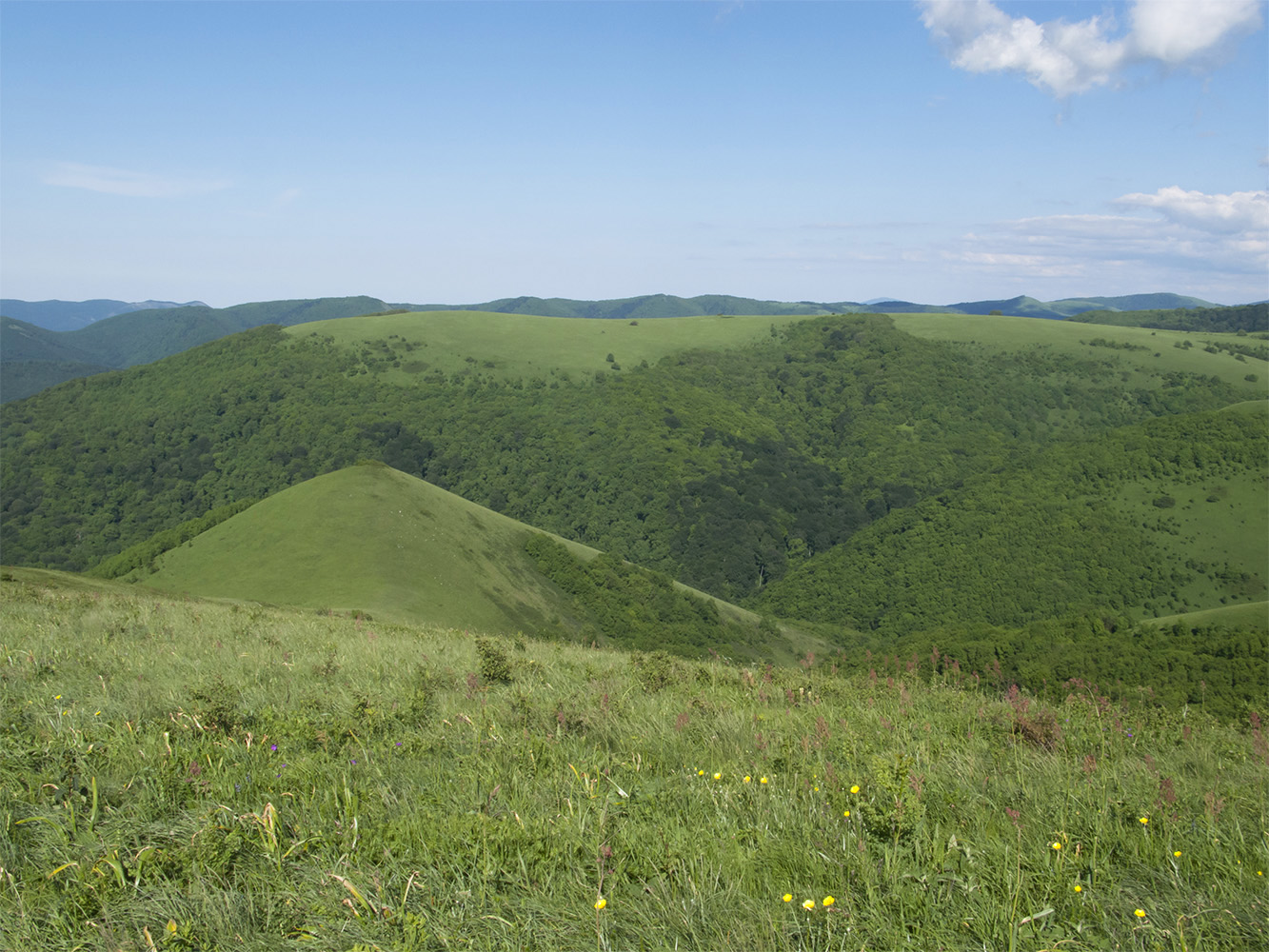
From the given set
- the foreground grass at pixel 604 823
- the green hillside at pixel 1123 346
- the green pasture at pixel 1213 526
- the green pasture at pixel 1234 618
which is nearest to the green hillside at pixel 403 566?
the foreground grass at pixel 604 823

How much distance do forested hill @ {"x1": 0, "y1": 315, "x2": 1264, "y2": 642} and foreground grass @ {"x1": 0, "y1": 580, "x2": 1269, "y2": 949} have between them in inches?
3539

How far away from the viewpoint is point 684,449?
123 m

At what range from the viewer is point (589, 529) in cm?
11181

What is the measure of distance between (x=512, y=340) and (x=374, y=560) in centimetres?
11157

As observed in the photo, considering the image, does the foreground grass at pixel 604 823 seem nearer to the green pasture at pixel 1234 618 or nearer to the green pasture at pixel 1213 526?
the green pasture at pixel 1234 618

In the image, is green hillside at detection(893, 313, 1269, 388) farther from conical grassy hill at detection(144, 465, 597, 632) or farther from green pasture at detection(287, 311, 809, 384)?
conical grassy hill at detection(144, 465, 597, 632)

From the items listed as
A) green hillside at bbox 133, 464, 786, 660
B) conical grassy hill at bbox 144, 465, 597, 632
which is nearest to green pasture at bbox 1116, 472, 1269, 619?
green hillside at bbox 133, 464, 786, 660

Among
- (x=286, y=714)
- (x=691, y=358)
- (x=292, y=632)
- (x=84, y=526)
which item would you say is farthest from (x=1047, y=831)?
(x=691, y=358)

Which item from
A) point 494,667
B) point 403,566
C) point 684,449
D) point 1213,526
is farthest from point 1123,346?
point 494,667

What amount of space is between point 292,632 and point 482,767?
6222 mm

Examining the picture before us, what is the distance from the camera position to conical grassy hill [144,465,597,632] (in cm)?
3381

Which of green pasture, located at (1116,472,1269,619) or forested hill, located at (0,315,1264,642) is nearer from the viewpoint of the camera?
green pasture, located at (1116,472,1269,619)

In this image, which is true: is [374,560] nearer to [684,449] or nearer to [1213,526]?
[684,449]

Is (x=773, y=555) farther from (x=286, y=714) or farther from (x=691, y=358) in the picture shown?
(x=286, y=714)
